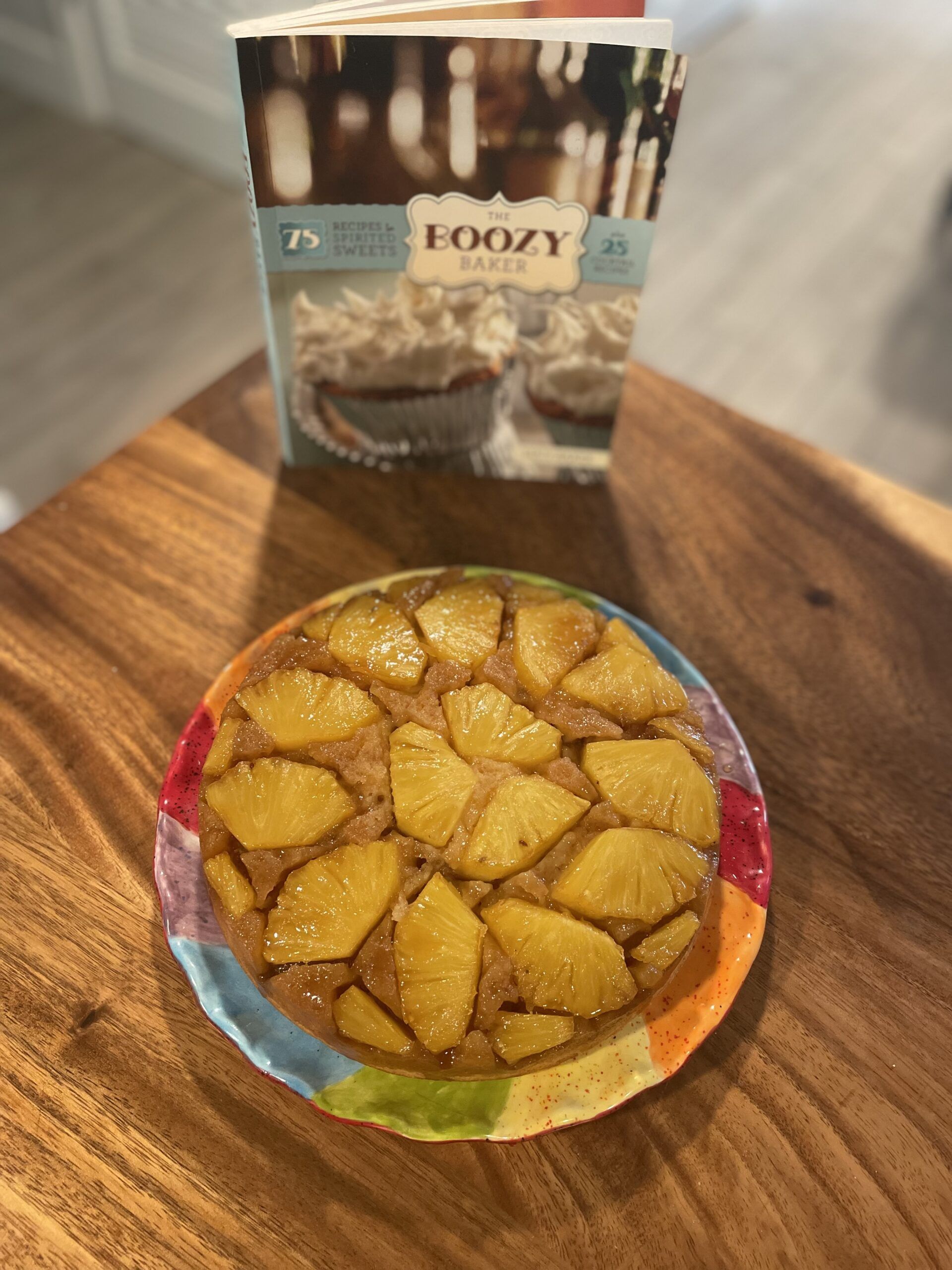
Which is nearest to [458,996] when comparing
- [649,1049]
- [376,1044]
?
[376,1044]

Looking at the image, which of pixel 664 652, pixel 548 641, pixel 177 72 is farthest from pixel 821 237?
pixel 548 641

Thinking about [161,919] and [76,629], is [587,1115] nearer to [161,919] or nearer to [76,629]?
[161,919]

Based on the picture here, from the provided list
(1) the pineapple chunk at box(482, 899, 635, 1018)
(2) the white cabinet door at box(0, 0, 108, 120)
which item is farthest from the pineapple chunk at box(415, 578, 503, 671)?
(2) the white cabinet door at box(0, 0, 108, 120)

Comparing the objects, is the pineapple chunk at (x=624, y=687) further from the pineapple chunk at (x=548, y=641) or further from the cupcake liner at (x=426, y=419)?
the cupcake liner at (x=426, y=419)

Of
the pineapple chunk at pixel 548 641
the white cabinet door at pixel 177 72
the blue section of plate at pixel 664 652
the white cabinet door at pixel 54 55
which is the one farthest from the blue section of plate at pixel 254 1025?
the white cabinet door at pixel 54 55

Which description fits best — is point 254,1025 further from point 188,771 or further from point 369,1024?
point 188,771

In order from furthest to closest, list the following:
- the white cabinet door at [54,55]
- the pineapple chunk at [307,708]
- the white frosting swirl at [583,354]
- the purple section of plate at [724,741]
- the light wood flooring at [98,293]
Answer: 1. the white cabinet door at [54,55]
2. the light wood flooring at [98,293]
3. the white frosting swirl at [583,354]
4. the purple section of plate at [724,741]
5. the pineapple chunk at [307,708]
